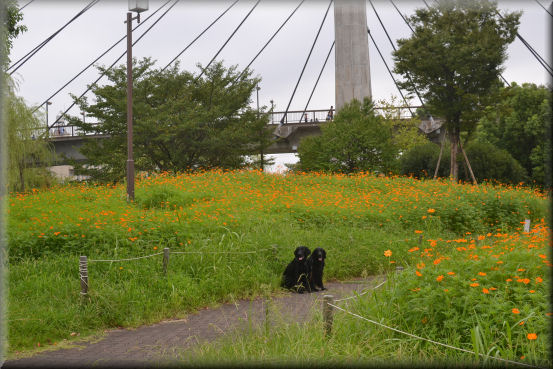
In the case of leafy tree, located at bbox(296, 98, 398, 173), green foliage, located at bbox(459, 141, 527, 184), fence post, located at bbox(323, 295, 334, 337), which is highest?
leafy tree, located at bbox(296, 98, 398, 173)

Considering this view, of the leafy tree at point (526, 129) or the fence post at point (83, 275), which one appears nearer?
the fence post at point (83, 275)

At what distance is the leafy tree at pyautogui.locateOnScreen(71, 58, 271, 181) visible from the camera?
88.9 feet

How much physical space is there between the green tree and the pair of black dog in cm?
1881

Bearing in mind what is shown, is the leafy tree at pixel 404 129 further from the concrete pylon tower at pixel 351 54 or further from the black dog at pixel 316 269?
the black dog at pixel 316 269

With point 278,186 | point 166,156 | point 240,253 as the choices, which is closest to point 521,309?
point 240,253

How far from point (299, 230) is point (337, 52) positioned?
16.5 metres

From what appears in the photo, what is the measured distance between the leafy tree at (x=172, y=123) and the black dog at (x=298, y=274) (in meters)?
18.3

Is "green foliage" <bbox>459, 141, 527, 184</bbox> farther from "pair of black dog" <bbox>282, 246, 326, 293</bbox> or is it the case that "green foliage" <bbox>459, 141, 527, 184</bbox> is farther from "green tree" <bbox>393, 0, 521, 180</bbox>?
"pair of black dog" <bbox>282, 246, 326, 293</bbox>

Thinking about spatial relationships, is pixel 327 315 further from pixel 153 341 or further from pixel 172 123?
pixel 172 123

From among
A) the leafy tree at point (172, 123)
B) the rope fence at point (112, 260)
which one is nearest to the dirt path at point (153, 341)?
the rope fence at point (112, 260)

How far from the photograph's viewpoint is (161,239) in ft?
31.8

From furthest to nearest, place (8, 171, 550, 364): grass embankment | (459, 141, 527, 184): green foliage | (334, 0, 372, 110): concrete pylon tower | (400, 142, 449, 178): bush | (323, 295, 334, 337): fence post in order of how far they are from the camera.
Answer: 1. (400, 142, 449, 178): bush
2. (459, 141, 527, 184): green foliage
3. (334, 0, 372, 110): concrete pylon tower
4. (8, 171, 550, 364): grass embankment
5. (323, 295, 334, 337): fence post

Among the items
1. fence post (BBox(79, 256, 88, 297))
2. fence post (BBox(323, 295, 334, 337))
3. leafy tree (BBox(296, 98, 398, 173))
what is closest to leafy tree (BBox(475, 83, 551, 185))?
leafy tree (BBox(296, 98, 398, 173))

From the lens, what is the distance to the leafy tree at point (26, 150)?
2450cm
